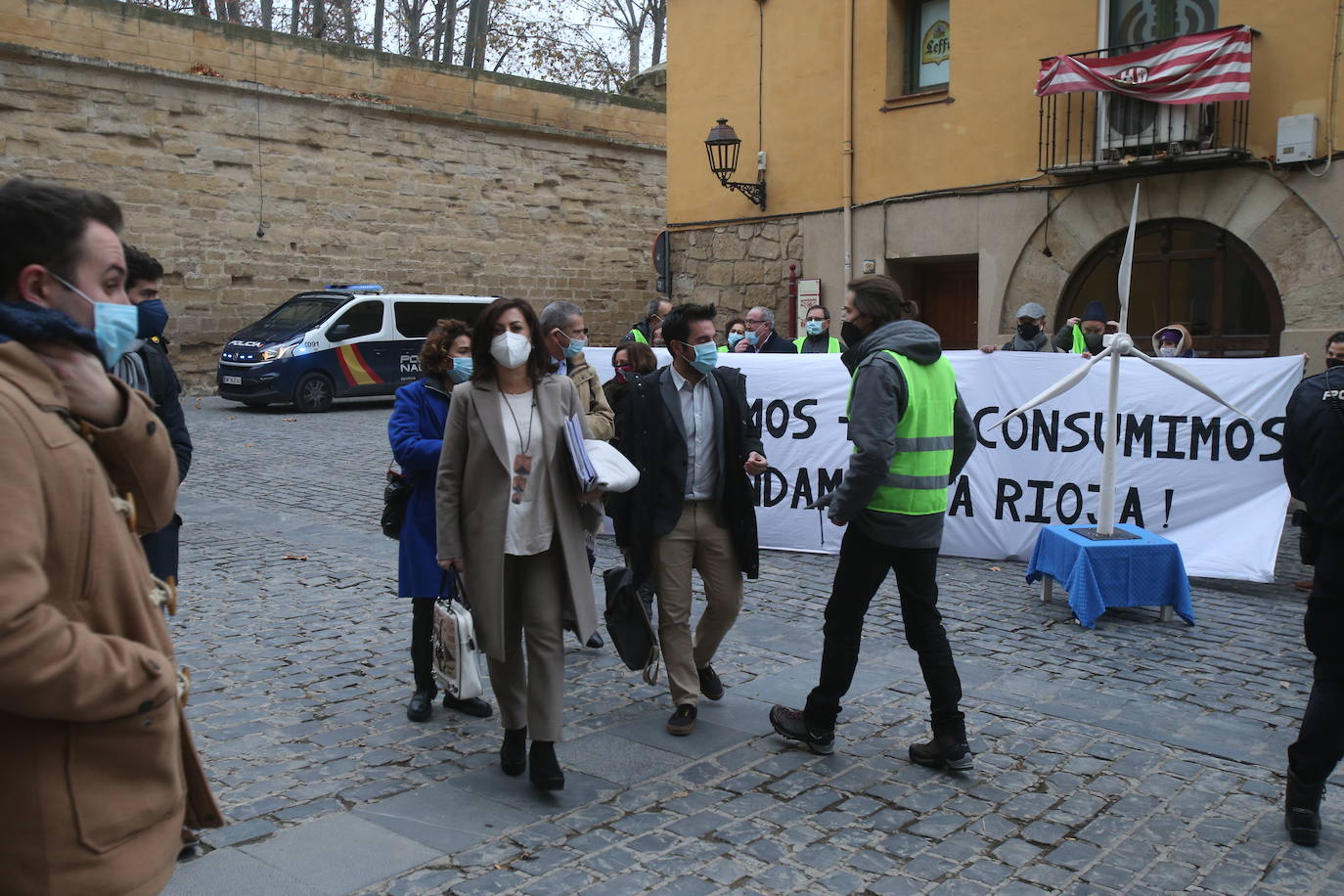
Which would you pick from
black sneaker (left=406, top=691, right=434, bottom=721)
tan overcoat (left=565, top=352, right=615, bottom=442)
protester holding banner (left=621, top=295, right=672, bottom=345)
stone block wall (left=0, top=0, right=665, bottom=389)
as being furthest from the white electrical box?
stone block wall (left=0, top=0, right=665, bottom=389)

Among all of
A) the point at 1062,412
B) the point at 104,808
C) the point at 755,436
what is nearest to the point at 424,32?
the point at 1062,412

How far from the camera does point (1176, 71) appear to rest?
12023mm

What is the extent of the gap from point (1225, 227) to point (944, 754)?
385 inches

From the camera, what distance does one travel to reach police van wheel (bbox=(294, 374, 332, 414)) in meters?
18.8

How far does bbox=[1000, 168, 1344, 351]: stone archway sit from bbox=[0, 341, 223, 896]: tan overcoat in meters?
12.3

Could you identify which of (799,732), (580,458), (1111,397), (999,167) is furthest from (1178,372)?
(999,167)

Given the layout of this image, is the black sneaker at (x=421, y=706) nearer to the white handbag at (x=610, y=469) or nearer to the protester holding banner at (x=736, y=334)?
the white handbag at (x=610, y=469)

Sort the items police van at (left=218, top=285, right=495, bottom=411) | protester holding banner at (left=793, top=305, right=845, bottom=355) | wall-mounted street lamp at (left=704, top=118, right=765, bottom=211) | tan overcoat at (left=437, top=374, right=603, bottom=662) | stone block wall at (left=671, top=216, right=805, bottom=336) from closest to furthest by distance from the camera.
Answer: tan overcoat at (left=437, top=374, right=603, bottom=662) → protester holding banner at (left=793, top=305, right=845, bottom=355) → wall-mounted street lamp at (left=704, top=118, right=765, bottom=211) → stone block wall at (left=671, top=216, right=805, bottom=336) → police van at (left=218, top=285, right=495, bottom=411)

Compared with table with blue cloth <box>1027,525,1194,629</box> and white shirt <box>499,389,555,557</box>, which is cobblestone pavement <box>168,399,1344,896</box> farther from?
white shirt <box>499,389,555,557</box>

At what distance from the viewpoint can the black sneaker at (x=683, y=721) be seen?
4.91m

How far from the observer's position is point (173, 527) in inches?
184

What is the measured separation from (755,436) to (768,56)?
1256cm

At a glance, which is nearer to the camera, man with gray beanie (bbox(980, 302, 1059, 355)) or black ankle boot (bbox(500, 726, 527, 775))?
black ankle boot (bbox(500, 726, 527, 775))

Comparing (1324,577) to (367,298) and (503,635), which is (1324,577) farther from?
(367,298)
